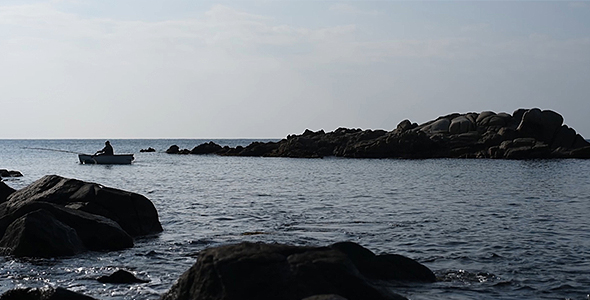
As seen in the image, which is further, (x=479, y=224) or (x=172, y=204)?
(x=172, y=204)

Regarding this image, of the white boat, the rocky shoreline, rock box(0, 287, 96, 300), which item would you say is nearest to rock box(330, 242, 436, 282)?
the rocky shoreline

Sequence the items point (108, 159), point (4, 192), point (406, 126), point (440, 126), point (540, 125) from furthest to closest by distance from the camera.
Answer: point (406, 126)
point (440, 126)
point (540, 125)
point (108, 159)
point (4, 192)

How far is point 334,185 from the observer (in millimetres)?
32062

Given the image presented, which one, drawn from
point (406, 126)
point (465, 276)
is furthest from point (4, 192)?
point (406, 126)

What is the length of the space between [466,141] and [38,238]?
2259 inches

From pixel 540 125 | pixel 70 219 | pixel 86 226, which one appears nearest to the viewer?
pixel 70 219

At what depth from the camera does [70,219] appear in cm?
1292

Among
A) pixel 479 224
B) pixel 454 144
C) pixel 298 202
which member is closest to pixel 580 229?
pixel 479 224

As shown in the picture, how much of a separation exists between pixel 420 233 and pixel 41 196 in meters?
9.19

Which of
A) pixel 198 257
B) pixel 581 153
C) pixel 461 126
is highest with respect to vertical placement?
pixel 461 126

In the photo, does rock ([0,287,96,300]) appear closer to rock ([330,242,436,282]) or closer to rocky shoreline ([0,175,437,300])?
rocky shoreline ([0,175,437,300])

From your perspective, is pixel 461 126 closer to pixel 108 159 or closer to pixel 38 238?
pixel 108 159

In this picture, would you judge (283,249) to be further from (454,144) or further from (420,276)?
(454,144)

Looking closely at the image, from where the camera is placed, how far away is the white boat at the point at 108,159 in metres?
51.6
